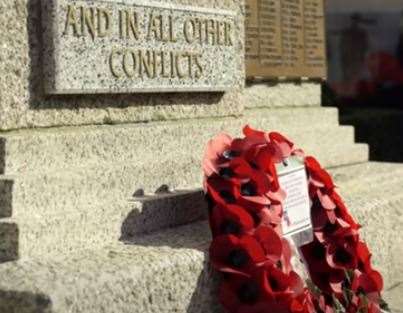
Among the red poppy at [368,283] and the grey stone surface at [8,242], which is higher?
the grey stone surface at [8,242]

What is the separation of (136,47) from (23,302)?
61.0 inches

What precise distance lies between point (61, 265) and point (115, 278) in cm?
21

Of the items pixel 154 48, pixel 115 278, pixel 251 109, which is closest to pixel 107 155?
pixel 154 48

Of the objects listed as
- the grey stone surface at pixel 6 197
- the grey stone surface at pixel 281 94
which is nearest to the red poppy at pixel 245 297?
the grey stone surface at pixel 6 197

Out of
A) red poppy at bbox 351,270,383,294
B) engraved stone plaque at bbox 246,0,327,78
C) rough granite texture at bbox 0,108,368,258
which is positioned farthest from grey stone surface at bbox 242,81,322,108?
red poppy at bbox 351,270,383,294

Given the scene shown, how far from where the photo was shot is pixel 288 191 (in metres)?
4.09

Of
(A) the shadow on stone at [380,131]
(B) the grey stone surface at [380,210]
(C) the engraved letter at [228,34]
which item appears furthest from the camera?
(A) the shadow on stone at [380,131]

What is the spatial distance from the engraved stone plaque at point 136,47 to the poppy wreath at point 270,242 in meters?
0.52

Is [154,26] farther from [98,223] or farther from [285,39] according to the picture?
[285,39]

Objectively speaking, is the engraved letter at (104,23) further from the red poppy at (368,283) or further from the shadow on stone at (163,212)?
the red poppy at (368,283)

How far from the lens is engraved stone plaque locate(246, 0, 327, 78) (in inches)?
231

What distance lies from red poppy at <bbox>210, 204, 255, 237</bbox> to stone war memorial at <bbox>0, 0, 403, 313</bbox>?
0.12 metres

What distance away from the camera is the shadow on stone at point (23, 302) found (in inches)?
118

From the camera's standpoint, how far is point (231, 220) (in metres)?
3.70
